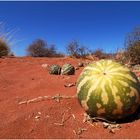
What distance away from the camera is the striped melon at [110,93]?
429cm

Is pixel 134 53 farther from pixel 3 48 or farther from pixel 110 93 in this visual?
pixel 110 93

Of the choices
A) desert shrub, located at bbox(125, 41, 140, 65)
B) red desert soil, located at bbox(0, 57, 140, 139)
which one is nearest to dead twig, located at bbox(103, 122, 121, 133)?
red desert soil, located at bbox(0, 57, 140, 139)

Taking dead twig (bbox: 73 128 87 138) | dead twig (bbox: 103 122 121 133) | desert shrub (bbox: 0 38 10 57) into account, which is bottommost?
dead twig (bbox: 73 128 87 138)

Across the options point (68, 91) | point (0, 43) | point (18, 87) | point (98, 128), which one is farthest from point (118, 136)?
point (0, 43)

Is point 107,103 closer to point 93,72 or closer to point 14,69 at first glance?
point 93,72

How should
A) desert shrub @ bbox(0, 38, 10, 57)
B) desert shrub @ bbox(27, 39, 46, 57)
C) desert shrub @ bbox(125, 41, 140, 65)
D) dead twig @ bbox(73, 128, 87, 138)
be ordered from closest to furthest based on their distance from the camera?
dead twig @ bbox(73, 128, 87, 138), desert shrub @ bbox(125, 41, 140, 65), desert shrub @ bbox(0, 38, 10, 57), desert shrub @ bbox(27, 39, 46, 57)

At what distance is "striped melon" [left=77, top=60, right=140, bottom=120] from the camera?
14.1ft

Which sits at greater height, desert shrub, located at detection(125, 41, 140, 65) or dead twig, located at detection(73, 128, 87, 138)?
desert shrub, located at detection(125, 41, 140, 65)

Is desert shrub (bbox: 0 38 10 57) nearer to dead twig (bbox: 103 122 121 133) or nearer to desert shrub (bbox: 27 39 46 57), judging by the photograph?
desert shrub (bbox: 27 39 46 57)

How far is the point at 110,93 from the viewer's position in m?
4.27

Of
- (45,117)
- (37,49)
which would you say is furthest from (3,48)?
(45,117)

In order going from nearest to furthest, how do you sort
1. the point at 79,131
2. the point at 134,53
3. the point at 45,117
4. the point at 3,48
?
the point at 79,131 < the point at 45,117 < the point at 134,53 < the point at 3,48

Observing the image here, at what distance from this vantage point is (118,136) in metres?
4.08

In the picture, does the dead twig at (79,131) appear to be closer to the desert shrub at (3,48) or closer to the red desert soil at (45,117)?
the red desert soil at (45,117)
